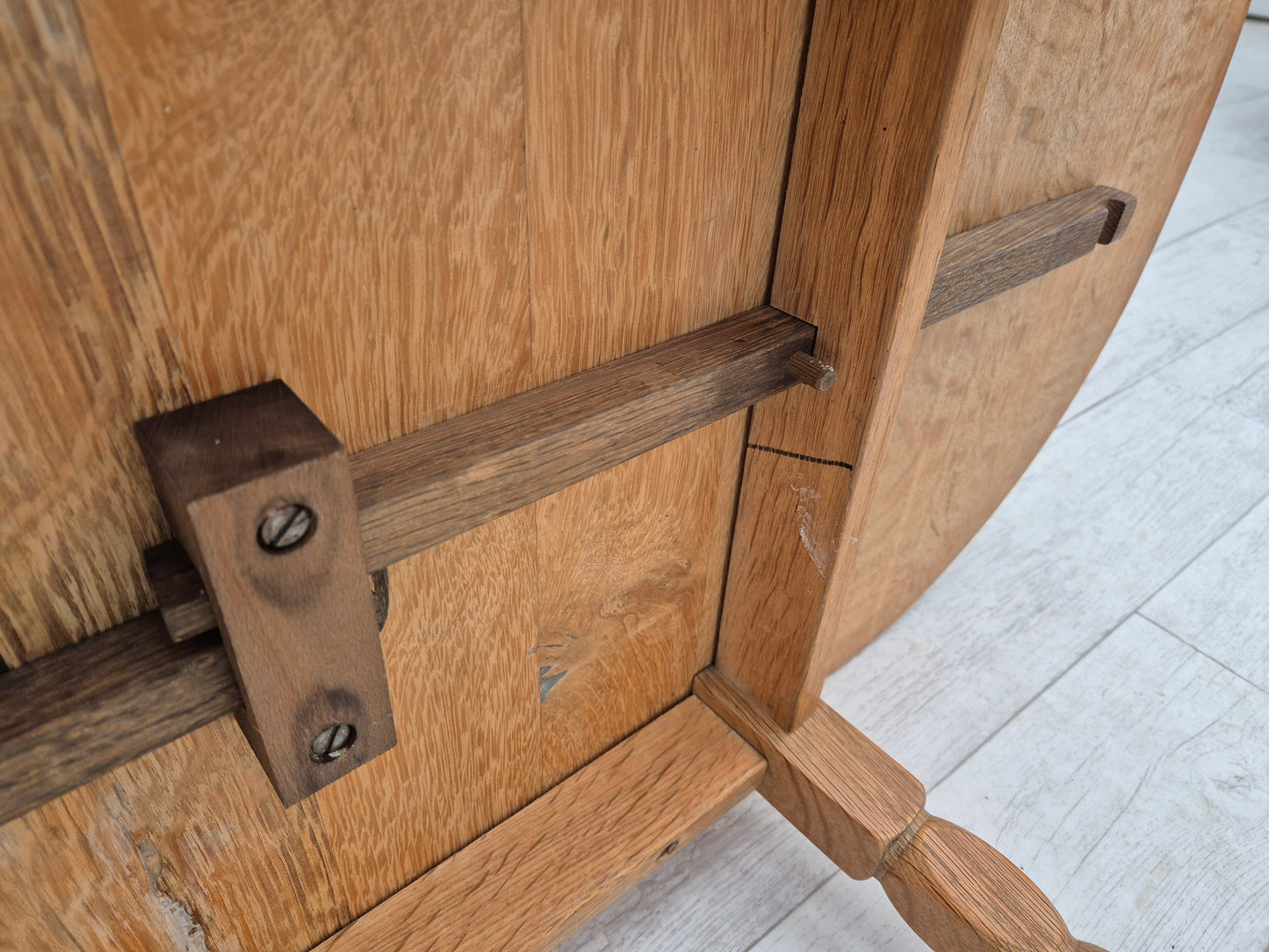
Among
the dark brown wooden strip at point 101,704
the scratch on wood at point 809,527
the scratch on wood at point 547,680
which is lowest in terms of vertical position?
the scratch on wood at point 547,680

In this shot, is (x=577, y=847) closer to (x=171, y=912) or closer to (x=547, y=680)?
(x=547, y=680)

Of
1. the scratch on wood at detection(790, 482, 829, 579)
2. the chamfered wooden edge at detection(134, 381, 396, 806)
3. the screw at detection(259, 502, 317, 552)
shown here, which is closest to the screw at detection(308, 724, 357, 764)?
the chamfered wooden edge at detection(134, 381, 396, 806)

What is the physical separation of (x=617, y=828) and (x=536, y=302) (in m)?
0.41

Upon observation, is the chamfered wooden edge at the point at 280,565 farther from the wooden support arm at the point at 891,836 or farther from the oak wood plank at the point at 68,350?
the wooden support arm at the point at 891,836

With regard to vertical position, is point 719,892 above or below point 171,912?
below

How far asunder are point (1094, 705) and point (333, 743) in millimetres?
829

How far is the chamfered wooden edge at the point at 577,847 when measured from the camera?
578 mm

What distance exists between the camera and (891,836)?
0.64 m

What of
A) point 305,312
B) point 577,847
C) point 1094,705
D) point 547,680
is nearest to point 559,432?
point 305,312

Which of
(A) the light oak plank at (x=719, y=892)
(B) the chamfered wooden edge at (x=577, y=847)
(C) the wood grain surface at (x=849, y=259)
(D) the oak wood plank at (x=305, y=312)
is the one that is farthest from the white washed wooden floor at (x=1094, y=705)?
(D) the oak wood plank at (x=305, y=312)

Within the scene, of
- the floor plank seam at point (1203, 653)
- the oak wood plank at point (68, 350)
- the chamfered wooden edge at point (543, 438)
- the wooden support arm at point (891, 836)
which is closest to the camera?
the oak wood plank at point (68, 350)

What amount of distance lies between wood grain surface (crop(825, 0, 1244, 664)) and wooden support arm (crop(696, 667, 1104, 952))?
10 cm

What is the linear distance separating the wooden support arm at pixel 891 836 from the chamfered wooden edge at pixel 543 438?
33 cm

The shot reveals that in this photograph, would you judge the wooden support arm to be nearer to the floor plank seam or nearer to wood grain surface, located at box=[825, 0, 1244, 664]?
wood grain surface, located at box=[825, 0, 1244, 664]
